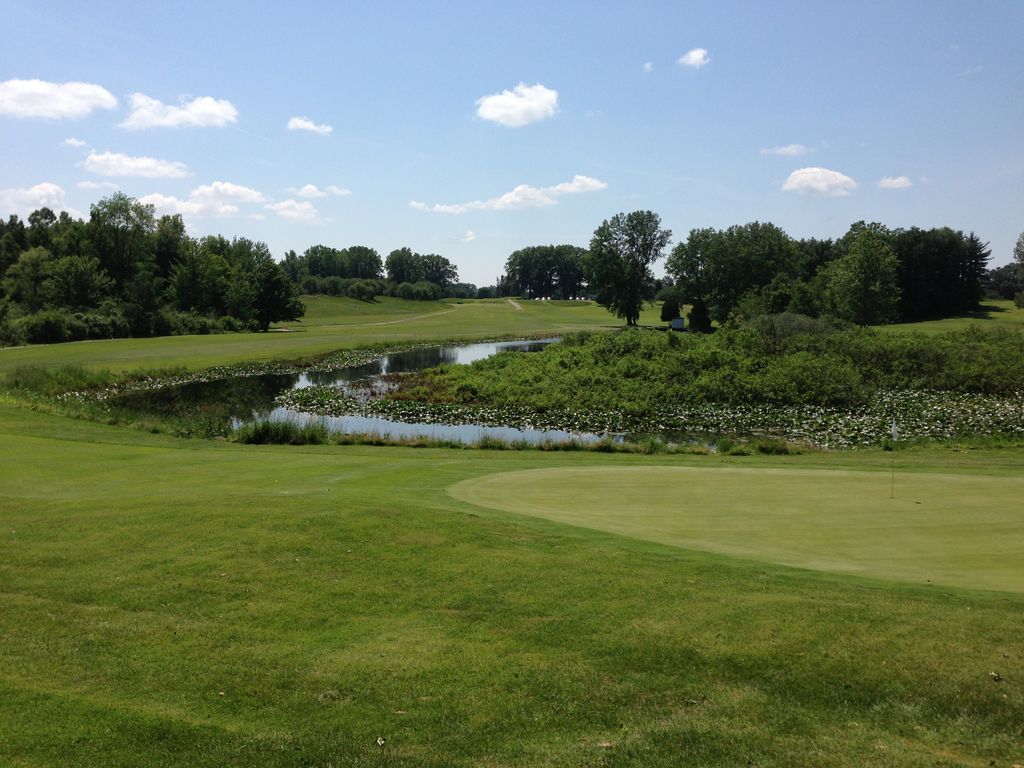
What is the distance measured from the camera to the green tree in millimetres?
73688

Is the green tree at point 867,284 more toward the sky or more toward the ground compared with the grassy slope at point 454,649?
more toward the sky

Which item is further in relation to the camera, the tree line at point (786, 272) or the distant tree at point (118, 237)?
the distant tree at point (118, 237)

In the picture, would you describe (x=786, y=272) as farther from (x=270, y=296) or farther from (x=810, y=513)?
(x=810, y=513)

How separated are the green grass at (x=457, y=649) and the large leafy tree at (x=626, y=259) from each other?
113 metres

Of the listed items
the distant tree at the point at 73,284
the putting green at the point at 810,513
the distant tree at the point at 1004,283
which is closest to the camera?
the putting green at the point at 810,513

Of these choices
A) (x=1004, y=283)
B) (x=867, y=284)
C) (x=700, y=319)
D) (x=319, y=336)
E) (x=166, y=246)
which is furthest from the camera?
(x=1004, y=283)

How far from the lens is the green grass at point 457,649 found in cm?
630

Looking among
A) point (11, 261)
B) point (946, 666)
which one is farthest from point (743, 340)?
point (11, 261)

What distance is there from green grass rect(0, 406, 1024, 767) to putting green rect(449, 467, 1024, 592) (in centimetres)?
87

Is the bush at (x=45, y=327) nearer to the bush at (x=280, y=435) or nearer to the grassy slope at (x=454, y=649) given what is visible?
the bush at (x=280, y=435)

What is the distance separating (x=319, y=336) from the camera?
8775cm

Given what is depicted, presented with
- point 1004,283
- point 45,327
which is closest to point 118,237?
point 45,327

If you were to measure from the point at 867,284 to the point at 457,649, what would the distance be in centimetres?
7700

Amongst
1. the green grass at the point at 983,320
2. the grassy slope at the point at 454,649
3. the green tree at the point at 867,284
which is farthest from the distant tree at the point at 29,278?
the green grass at the point at 983,320
